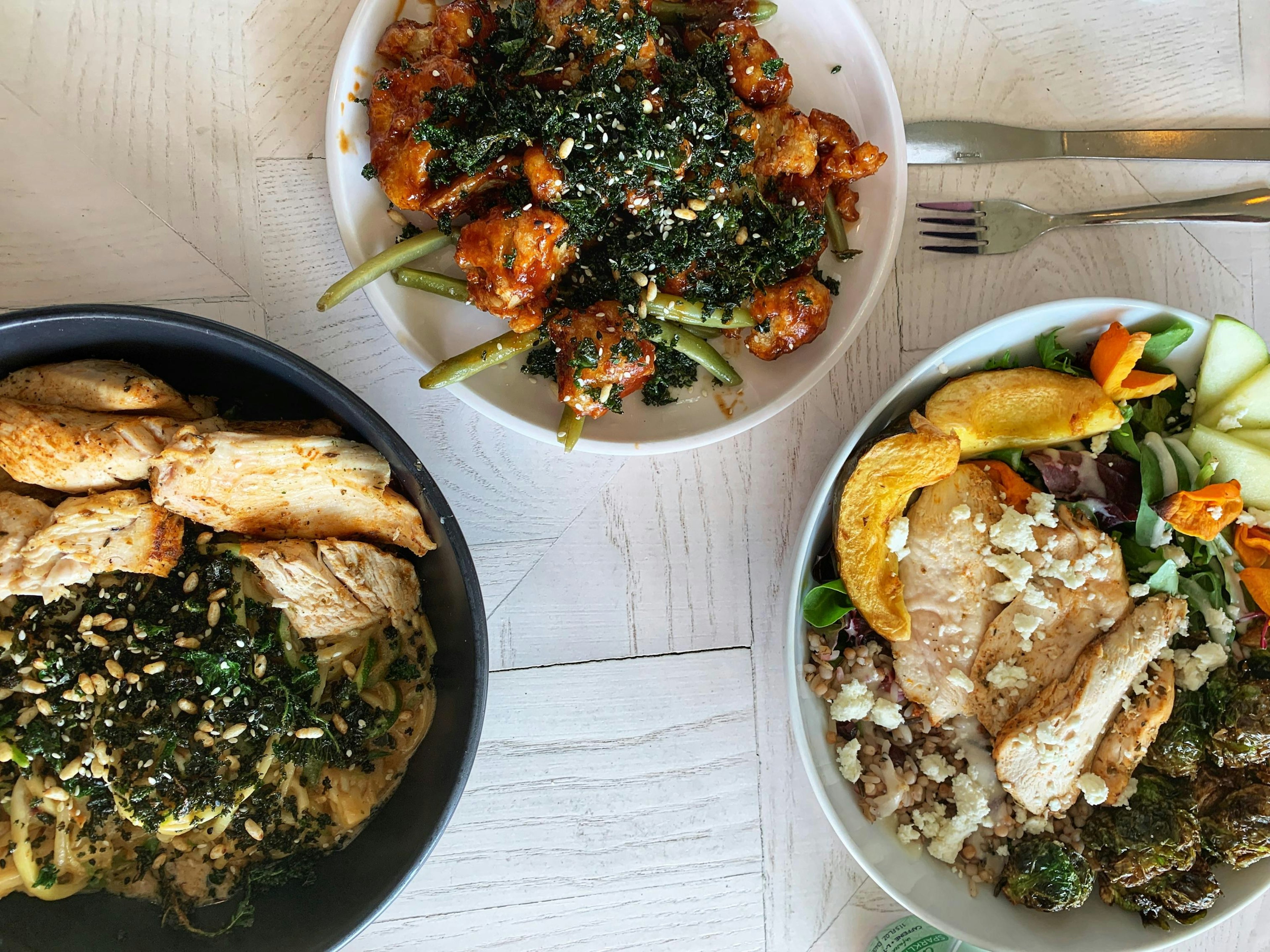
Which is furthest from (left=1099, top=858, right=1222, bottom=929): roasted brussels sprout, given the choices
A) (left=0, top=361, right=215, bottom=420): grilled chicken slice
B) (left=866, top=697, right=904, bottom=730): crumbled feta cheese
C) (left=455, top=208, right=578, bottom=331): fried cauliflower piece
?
(left=0, top=361, right=215, bottom=420): grilled chicken slice

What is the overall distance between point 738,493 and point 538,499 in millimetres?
543

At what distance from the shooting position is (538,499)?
7.17 ft

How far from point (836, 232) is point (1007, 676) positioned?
1.17 m

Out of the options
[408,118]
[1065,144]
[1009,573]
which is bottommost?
[1009,573]

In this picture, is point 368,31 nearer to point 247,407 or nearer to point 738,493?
point 247,407

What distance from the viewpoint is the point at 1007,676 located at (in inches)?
78.3

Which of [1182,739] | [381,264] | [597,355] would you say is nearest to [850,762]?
[1182,739]

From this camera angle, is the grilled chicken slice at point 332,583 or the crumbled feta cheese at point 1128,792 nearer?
the grilled chicken slice at point 332,583

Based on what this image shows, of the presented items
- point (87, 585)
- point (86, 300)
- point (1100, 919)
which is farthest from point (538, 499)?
point (1100, 919)

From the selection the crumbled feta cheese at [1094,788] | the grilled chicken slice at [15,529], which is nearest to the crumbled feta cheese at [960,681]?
the crumbled feta cheese at [1094,788]

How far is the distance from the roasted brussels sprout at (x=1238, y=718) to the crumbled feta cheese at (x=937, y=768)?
652 millimetres

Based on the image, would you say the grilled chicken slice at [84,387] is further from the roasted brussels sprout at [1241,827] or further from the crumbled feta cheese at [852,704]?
the roasted brussels sprout at [1241,827]

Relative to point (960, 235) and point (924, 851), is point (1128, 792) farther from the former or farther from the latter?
point (960, 235)

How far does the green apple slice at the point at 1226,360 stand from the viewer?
2035mm
